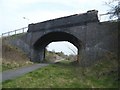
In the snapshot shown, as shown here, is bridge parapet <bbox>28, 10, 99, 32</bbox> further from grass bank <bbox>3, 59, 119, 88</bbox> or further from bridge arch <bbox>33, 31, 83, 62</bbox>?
grass bank <bbox>3, 59, 119, 88</bbox>

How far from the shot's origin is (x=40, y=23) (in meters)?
31.5

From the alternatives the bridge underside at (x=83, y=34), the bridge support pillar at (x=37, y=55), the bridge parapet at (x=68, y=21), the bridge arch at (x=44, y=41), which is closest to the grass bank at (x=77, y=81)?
the bridge underside at (x=83, y=34)

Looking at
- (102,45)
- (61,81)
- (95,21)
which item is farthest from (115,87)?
(95,21)

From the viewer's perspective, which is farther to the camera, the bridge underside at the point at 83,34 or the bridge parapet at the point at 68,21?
the bridge parapet at the point at 68,21

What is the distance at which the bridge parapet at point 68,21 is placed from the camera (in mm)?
25045

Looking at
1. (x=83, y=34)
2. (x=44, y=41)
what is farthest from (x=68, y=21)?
(x=44, y=41)

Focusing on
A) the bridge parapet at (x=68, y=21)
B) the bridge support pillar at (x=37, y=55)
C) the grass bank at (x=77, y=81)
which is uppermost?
the bridge parapet at (x=68, y=21)

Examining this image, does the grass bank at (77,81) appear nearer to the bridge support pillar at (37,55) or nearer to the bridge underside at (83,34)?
the bridge underside at (83,34)

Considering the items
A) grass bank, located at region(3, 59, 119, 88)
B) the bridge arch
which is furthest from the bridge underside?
grass bank, located at region(3, 59, 119, 88)

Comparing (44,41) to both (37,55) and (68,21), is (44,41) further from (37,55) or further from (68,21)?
(68,21)

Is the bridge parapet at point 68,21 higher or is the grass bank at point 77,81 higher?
the bridge parapet at point 68,21

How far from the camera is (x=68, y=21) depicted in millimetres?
27625

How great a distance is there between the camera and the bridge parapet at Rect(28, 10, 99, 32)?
25045 millimetres

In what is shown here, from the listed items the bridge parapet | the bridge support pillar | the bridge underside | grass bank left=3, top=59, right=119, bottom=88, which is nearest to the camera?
grass bank left=3, top=59, right=119, bottom=88
